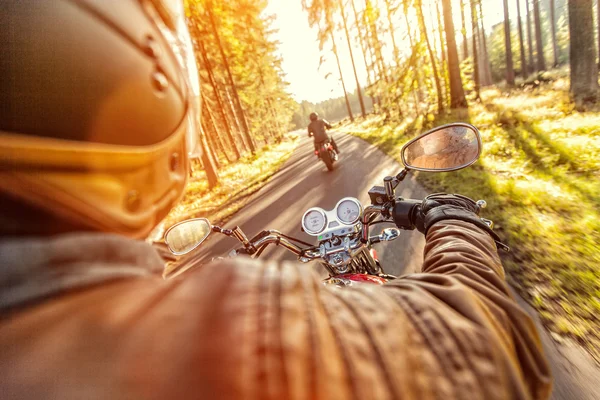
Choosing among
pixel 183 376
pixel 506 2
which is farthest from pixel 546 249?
pixel 506 2

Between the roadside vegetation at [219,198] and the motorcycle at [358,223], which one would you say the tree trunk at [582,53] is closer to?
the motorcycle at [358,223]

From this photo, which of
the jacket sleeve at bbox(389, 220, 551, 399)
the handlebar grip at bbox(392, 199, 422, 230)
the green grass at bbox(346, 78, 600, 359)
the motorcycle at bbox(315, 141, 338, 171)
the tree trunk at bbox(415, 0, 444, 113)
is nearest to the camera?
the jacket sleeve at bbox(389, 220, 551, 399)

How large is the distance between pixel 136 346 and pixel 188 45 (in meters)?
1.39

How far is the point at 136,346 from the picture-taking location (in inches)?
18.2

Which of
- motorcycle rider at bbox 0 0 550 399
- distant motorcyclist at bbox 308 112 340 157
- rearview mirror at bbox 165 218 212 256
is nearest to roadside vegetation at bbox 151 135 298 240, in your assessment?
distant motorcyclist at bbox 308 112 340 157

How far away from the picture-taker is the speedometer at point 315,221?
1.96m

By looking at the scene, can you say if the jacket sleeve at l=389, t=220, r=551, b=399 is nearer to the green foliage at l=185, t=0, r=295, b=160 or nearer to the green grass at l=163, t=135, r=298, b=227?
the green grass at l=163, t=135, r=298, b=227

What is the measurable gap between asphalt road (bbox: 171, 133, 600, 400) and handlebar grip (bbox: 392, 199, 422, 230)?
114 cm

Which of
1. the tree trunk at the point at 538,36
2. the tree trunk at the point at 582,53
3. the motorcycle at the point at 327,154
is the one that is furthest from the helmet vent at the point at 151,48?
the tree trunk at the point at 538,36

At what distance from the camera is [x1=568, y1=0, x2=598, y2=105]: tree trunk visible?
759cm

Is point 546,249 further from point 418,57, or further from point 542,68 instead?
point 542,68

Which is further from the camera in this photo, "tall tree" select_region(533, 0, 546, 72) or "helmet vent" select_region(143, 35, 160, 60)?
"tall tree" select_region(533, 0, 546, 72)

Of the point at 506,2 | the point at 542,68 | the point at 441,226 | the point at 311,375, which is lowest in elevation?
the point at 542,68

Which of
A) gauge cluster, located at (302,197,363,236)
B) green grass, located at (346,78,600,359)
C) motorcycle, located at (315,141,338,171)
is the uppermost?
gauge cluster, located at (302,197,363,236)
